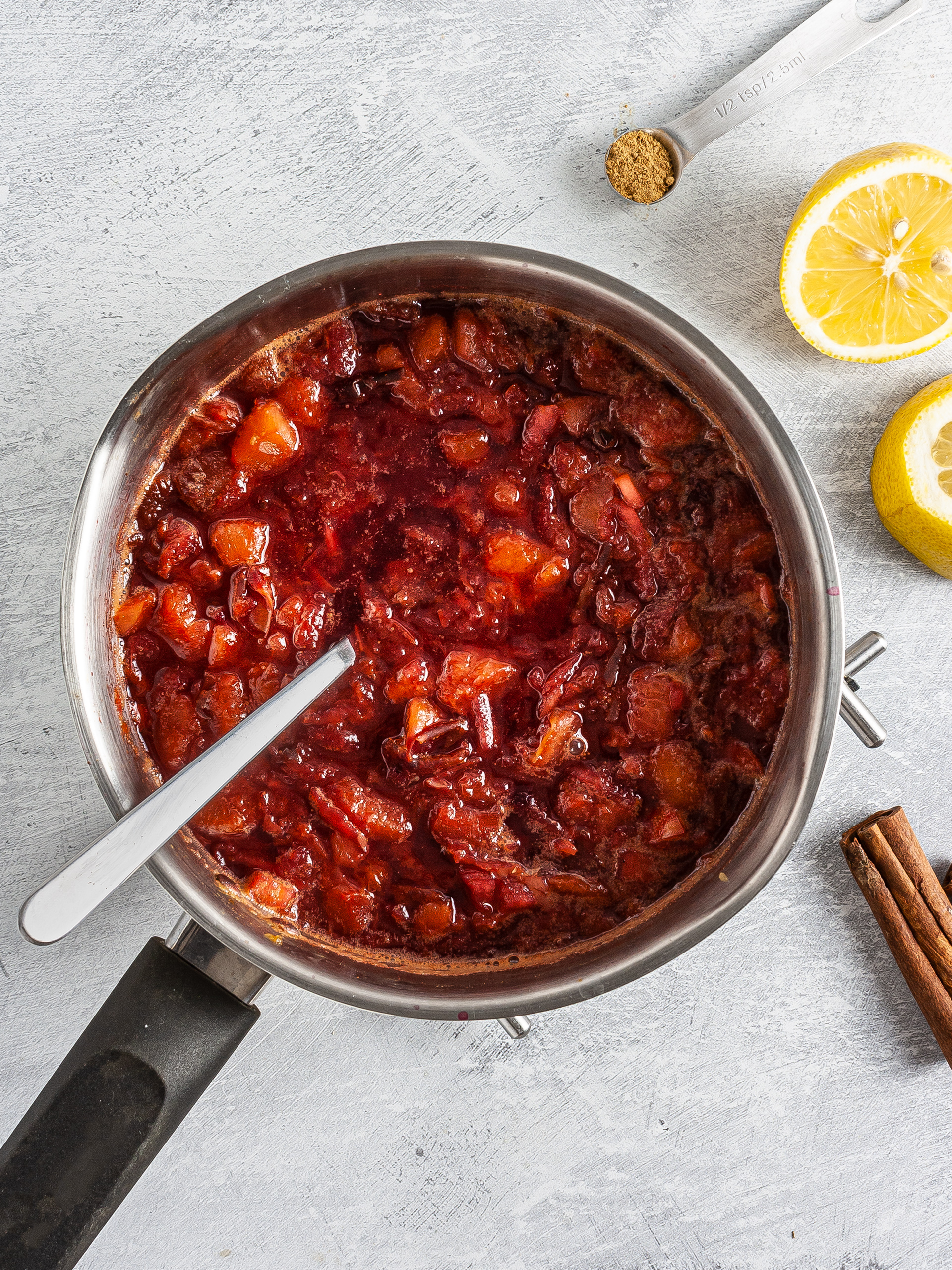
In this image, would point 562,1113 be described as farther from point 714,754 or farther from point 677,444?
point 677,444

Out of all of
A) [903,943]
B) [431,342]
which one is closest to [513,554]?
[431,342]

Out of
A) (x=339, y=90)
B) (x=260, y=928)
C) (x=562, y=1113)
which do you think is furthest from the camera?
(x=562, y=1113)

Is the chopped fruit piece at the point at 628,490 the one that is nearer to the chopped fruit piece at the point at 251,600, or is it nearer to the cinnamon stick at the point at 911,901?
the chopped fruit piece at the point at 251,600

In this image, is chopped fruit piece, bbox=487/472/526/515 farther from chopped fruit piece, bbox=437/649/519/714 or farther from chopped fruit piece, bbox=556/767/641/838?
chopped fruit piece, bbox=556/767/641/838

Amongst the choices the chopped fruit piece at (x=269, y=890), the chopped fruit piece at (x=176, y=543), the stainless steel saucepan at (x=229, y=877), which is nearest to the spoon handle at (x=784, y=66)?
the stainless steel saucepan at (x=229, y=877)

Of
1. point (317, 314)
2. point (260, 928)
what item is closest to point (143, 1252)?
point (260, 928)

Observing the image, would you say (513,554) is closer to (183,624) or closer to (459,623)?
(459,623)
